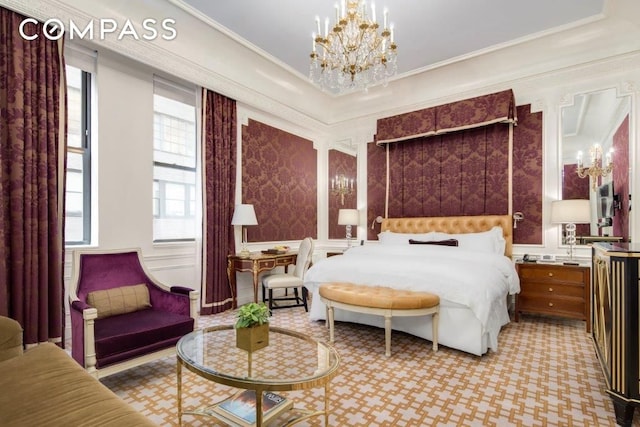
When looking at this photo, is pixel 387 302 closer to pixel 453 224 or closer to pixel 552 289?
pixel 552 289

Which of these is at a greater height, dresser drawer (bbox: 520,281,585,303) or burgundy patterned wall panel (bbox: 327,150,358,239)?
burgundy patterned wall panel (bbox: 327,150,358,239)

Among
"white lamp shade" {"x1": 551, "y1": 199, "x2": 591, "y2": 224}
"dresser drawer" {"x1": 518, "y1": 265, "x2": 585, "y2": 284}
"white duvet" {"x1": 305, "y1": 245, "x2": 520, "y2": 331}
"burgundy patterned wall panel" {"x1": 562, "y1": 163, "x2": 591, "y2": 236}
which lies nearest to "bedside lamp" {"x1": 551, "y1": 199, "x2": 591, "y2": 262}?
"white lamp shade" {"x1": 551, "y1": 199, "x2": 591, "y2": 224}

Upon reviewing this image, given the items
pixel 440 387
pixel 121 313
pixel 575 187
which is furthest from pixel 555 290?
pixel 121 313

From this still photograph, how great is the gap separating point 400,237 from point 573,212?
2124 mm

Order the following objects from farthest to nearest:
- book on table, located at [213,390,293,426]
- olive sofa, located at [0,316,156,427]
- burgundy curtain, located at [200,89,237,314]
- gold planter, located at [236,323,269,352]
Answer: burgundy curtain, located at [200,89,237,314] < gold planter, located at [236,323,269,352] < book on table, located at [213,390,293,426] < olive sofa, located at [0,316,156,427]

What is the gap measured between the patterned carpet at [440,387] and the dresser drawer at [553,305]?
0.45 metres

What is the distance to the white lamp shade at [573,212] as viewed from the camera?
401cm

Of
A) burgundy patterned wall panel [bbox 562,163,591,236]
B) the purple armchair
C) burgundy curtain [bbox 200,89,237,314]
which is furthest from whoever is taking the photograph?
burgundy curtain [bbox 200,89,237,314]

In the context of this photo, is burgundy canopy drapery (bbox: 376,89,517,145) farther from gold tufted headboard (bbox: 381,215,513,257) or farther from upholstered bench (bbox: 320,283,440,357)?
upholstered bench (bbox: 320,283,440,357)

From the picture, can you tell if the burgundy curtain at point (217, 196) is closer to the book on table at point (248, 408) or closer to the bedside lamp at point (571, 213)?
the book on table at point (248, 408)

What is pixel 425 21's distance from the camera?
4.04 meters

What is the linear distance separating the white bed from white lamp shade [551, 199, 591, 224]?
0.65 meters

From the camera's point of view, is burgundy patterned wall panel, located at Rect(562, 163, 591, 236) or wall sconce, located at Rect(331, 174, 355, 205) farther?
wall sconce, located at Rect(331, 174, 355, 205)

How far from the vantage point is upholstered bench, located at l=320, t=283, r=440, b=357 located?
309 cm
